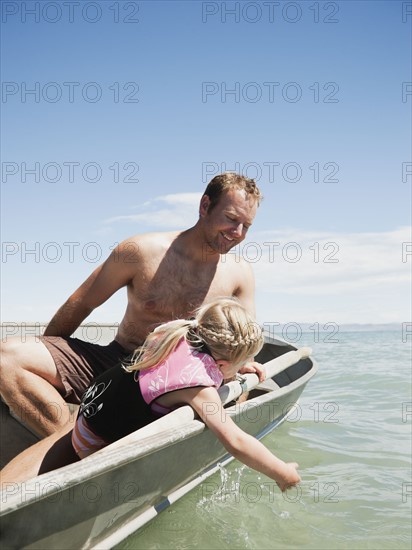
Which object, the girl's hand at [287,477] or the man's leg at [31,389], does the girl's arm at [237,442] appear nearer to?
the girl's hand at [287,477]

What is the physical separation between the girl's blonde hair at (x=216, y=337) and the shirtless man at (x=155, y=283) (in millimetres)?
807

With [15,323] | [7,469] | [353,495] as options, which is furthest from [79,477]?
[15,323]

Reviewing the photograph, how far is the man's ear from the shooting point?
3.41 meters

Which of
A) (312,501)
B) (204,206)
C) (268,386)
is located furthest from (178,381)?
(268,386)

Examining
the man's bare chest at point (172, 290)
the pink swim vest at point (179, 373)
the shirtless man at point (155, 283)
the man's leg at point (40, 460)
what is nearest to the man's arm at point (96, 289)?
the shirtless man at point (155, 283)

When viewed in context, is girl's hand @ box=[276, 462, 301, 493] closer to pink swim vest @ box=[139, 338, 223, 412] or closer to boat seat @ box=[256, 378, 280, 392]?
pink swim vest @ box=[139, 338, 223, 412]

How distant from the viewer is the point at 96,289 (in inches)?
129

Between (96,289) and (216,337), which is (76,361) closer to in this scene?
(96,289)

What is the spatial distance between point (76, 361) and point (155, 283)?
0.61 m

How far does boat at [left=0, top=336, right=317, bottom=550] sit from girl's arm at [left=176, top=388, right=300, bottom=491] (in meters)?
0.06

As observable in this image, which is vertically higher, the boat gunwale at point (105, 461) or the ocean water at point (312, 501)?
the boat gunwale at point (105, 461)

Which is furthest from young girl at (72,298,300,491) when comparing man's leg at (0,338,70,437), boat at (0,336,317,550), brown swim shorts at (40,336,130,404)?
brown swim shorts at (40,336,130,404)

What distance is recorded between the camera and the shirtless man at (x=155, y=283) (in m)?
3.11

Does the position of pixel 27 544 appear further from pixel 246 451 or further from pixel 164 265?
pixel 164 265
